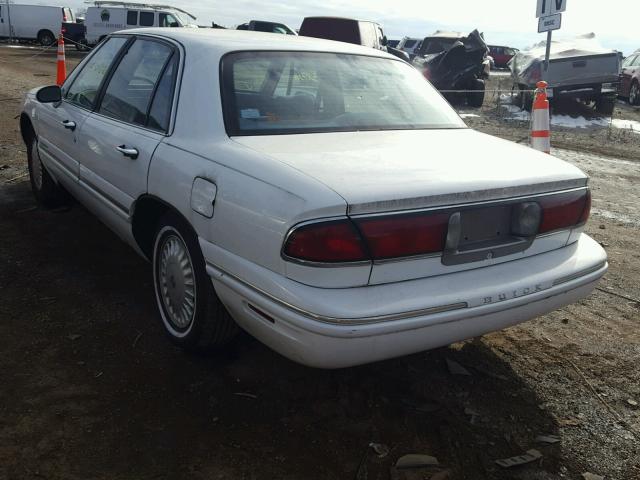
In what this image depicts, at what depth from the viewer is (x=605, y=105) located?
44.7 feet

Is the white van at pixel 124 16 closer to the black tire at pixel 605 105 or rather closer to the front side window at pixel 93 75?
the black tire at pixel 605 105

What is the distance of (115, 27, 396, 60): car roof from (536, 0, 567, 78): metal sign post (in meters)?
8.02

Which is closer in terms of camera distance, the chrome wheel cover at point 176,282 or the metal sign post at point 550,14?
the chrome wheel cover at point 176,282

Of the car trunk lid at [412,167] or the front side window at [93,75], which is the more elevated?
the front side window at [93,75]

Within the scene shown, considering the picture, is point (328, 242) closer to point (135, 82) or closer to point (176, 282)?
point (176, 282)

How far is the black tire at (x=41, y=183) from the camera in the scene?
5.17 metres

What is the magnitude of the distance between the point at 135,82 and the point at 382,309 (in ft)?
7.08

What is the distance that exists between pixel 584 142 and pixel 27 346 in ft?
31.6

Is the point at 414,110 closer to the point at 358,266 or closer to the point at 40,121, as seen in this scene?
the point at 358,266

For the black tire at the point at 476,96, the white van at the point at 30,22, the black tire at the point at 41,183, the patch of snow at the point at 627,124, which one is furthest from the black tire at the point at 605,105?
the white van at the point at 30,22

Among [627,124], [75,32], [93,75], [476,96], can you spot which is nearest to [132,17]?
[75,32]

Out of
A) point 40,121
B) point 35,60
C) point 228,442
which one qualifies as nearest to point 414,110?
point 228,442

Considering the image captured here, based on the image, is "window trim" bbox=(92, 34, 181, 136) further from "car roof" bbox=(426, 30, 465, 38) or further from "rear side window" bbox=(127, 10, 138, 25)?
"rear side window" bbox=(127, 10, 138, 25)

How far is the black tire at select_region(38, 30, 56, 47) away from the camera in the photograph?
32344 mm
